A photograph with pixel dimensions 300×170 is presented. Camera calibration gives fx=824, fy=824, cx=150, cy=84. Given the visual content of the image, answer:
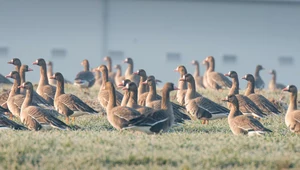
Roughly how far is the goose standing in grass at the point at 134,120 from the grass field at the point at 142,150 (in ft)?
0.66

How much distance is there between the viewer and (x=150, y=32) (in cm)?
3488

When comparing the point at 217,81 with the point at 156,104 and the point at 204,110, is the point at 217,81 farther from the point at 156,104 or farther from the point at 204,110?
the point at 156,104

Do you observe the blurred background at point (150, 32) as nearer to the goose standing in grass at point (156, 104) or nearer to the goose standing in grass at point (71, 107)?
the goose standing in grass at point (156, 104)

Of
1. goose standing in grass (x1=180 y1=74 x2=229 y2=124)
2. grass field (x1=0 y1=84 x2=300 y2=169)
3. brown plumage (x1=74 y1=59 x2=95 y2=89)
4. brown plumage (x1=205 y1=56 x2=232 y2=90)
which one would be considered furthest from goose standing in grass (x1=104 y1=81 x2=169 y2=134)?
brown plumage (x1=205 y1=56 x2=232 y2=90)

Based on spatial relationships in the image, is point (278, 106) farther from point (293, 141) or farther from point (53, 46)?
point (53, 46)

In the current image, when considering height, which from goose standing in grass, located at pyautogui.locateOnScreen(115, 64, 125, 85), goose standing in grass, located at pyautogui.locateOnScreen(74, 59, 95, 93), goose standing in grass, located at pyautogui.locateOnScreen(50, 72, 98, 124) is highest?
goose standing in grass, located at pyautogui.locateOnScreen(50, 72, 98, 124)

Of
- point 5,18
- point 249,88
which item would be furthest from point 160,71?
point 249,88

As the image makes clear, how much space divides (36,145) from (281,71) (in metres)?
25.6

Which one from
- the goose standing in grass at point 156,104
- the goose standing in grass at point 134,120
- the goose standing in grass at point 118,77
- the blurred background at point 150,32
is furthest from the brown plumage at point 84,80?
the blurred background at point 150,32

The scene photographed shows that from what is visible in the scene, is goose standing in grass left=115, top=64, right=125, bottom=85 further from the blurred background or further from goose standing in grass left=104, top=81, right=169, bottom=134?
goose standing in grass left=104, top=81, right=169, bottom=134

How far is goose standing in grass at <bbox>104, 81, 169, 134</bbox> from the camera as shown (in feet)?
44.7

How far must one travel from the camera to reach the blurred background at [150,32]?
34375 millimetres

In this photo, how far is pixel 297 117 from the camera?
14406 mm

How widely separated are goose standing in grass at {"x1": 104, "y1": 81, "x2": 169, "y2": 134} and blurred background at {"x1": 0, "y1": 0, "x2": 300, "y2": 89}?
19.9 metres
